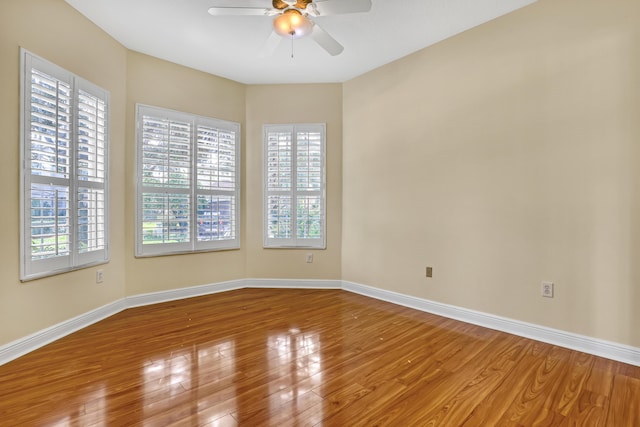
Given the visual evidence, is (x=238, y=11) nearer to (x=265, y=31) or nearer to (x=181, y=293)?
(x=265, y=31)

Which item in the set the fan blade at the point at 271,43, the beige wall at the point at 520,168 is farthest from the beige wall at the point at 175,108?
the beige wall at the point at 520,168

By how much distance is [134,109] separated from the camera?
11.3ft

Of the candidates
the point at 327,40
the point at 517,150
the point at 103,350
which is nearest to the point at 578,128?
the point at 517,150

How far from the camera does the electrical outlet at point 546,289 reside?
2547mm

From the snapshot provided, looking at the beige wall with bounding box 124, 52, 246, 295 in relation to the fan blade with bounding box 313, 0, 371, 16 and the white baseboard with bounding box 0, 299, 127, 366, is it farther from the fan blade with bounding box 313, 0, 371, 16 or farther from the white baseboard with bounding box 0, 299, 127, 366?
the fan blade with bounding box 313, 0, 371, 16

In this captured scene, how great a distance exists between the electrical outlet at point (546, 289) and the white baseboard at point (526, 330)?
0.28m

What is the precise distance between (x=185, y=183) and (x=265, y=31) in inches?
77.1

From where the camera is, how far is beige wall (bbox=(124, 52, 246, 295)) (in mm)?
3432

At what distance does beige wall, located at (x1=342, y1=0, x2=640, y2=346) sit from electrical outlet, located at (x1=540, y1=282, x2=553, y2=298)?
45 mm

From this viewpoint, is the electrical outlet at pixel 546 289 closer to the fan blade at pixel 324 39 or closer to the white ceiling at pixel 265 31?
the white ceiling at pixel 265 31

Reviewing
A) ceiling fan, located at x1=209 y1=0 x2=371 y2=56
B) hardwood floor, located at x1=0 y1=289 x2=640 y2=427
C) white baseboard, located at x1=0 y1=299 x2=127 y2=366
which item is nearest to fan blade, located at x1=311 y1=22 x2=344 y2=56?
ceiling fan, located at x1=209 y1=0 x2=371 y2=56

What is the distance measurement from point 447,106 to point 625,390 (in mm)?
2614

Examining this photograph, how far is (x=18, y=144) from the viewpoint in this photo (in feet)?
7.53

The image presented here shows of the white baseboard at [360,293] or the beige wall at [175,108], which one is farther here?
the beige wall at [175,108]
